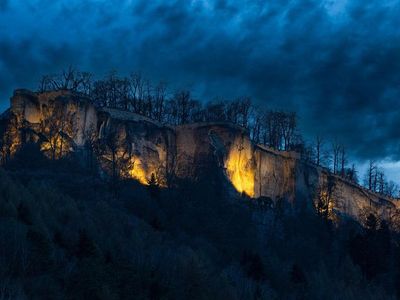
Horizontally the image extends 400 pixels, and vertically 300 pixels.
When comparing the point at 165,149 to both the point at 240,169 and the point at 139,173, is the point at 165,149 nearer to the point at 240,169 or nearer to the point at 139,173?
the point at 139,173

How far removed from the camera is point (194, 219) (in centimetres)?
5316

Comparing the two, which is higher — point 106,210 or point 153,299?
point 106,210

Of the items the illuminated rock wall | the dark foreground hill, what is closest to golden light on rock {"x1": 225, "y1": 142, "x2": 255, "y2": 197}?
the dark foreground hill

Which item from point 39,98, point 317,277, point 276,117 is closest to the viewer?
point 317,277

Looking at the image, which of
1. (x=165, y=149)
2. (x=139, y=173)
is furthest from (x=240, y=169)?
(x=139, y=173)

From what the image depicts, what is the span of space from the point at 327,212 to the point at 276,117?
42.2ft

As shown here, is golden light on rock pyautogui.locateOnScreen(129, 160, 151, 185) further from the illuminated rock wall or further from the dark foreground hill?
the dark foreground hill

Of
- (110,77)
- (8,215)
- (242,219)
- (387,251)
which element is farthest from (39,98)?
(387,251)

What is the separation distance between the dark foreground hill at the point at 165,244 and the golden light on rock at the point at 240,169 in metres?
2.01

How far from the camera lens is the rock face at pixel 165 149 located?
52.9 m

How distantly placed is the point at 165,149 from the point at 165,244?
21.9 meters

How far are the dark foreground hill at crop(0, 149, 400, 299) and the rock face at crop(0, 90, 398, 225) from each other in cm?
185

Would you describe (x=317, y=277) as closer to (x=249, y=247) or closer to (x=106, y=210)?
(x=249, y=247)

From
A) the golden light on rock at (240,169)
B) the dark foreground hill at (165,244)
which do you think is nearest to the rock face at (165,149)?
the golden light on rock at (240,169)
